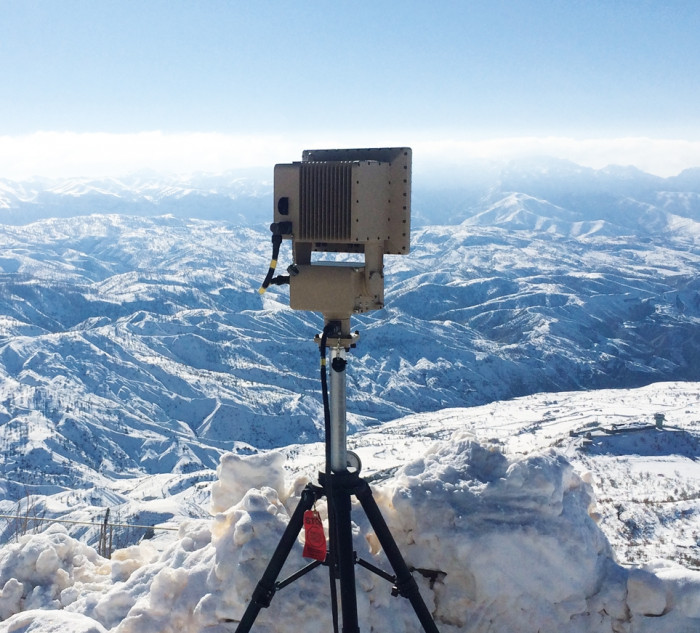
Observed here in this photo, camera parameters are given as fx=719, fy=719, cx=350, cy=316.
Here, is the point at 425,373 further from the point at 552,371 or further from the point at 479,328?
the point at 479,328

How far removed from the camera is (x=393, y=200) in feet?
14.6

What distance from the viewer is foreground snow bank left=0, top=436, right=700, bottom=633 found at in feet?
16.6

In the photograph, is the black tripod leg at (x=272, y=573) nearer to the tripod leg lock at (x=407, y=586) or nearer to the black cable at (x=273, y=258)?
the tripod leg lock at (x=407, y=586)

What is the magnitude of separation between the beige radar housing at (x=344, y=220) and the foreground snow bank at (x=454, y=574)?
190cm

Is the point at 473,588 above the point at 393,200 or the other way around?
the other way around

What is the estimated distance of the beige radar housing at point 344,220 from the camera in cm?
418

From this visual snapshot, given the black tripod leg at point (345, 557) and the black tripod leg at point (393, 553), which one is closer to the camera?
the black tripod leg at point (345, 557)

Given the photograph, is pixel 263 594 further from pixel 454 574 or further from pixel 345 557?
pixel 454 574

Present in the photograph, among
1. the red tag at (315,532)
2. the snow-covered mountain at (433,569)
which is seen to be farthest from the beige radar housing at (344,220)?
the snow-covered mountain at (433,569)

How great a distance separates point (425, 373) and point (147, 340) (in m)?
48.0

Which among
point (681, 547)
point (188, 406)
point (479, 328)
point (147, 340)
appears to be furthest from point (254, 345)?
point (681, 547)

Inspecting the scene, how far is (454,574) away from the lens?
17.6 ft

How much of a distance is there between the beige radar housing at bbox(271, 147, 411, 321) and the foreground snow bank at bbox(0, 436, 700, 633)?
190cm

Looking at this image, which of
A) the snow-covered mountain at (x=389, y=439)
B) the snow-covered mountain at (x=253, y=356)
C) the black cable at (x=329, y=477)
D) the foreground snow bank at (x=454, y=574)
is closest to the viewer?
the black cable at (x=329, y=477)
